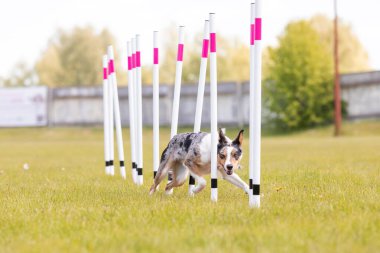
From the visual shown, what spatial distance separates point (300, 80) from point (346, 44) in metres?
12.3

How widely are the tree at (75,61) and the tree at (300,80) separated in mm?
22281

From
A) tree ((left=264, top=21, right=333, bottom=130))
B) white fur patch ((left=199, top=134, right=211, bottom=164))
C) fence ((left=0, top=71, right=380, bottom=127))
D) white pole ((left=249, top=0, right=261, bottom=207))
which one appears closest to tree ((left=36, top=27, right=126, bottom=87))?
fence ((left=0, top=71, right=380, bottom=127))

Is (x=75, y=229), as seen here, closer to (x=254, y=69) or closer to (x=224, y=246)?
(x=224, y=246)

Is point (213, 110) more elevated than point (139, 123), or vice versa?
point (213, 110)

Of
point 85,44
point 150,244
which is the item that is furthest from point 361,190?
point 85,44

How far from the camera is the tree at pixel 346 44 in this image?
57375mm

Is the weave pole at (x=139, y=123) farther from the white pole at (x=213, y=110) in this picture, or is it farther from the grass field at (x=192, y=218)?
the white pole at (x=213, y=110)

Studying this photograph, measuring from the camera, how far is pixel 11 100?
50.2 metres

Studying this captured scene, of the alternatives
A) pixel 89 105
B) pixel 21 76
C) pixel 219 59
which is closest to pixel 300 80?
pixel 219 59

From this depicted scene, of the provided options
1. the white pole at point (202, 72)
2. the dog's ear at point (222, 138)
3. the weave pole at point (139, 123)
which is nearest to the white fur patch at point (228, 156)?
the dog's ear at point (222, 138)

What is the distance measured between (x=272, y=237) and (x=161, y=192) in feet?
13.8

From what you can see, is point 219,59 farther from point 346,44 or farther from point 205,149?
point 205,149

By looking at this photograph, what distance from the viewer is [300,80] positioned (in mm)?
47250

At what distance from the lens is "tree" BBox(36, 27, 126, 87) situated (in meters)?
64.8
